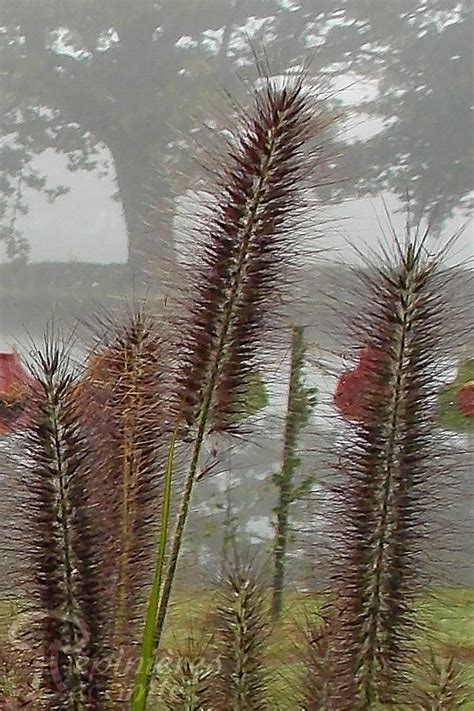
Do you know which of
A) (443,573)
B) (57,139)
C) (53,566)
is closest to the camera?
(53,566)

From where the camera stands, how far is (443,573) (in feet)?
2.03

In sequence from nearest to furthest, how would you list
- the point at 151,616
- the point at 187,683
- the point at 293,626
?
the point at 151,616 < the point at 187,683 < the point at 293,626

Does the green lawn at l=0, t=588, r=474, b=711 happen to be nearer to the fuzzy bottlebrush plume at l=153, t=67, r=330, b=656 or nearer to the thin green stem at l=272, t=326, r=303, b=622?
the thin green stem at l=272, t=326, r=303, b=622

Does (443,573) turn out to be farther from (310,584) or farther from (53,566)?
(53,566)

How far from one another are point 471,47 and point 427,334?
1.03 feet

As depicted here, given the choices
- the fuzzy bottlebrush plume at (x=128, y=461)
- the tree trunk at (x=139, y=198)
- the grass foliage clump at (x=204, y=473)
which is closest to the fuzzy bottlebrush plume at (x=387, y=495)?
the grass foliage clump at (x=204, y=473)

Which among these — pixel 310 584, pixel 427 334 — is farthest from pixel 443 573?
pixel 427 334

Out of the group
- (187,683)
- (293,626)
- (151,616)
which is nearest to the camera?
(151,616)

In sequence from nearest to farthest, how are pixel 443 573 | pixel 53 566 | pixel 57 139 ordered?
1. pixel 53 566
2. pixel 443 573
3. pixel 57 139

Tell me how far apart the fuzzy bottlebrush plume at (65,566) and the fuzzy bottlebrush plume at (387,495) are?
0.44ft

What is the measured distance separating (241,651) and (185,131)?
1.25 ft

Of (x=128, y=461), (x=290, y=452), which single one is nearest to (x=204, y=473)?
(x=128, y=461)

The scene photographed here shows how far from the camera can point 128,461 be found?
1.73ft

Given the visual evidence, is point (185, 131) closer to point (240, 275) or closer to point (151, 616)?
point (240, 275)
